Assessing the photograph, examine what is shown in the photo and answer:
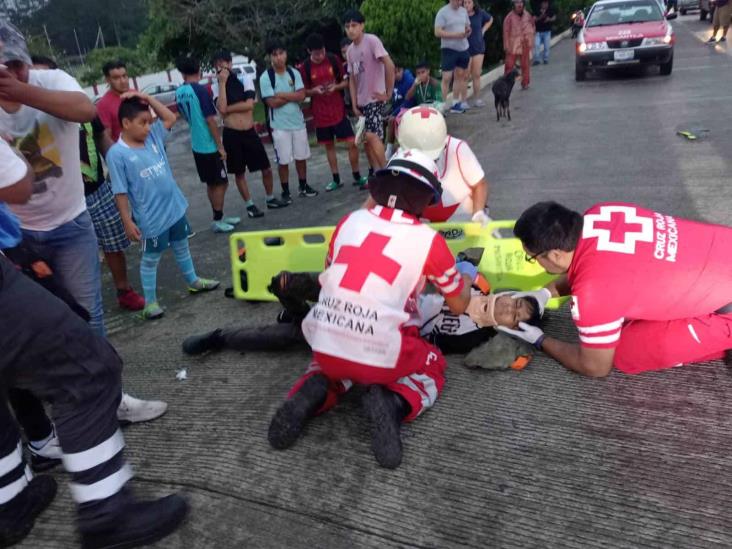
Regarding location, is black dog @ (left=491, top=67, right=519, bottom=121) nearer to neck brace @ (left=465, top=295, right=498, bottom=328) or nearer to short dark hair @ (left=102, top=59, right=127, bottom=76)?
short dark hair @ (left=102, top=59, right=127, bottom=76)

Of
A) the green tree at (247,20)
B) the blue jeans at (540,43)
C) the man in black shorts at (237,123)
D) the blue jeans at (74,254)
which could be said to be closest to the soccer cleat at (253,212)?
the man in black shorts at (237,123)

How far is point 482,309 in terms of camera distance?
3.10 metres

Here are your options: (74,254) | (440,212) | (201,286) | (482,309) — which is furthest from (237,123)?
(482,309)

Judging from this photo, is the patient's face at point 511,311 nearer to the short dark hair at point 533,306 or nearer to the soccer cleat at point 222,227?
the short dark hair at point 533,306

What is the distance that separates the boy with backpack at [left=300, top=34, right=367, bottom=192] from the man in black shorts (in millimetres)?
927

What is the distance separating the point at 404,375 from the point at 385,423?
0.94 feet

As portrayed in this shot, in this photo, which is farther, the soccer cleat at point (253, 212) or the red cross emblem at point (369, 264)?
the soccer cleat at point (253, 212)

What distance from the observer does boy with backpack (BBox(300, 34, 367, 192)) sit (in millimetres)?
6977

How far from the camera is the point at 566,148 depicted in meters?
7.47

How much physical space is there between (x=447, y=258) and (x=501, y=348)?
798mm

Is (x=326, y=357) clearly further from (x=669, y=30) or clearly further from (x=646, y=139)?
(x=669, y=30)

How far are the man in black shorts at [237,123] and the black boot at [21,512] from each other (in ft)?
14.3

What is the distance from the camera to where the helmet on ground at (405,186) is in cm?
253

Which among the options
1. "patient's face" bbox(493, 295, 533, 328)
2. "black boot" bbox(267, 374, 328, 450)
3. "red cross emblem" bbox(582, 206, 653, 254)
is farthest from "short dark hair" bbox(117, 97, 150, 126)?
"red cross emblem" bbox(582, 206, 653, 254)
